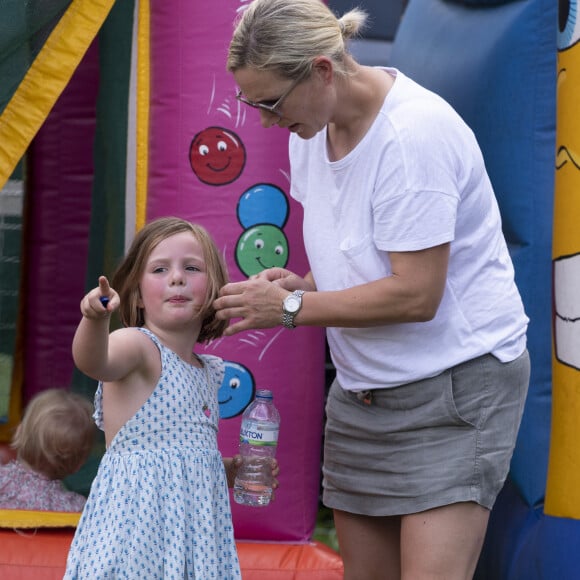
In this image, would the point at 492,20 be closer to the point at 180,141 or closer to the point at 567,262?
the point at 567,262

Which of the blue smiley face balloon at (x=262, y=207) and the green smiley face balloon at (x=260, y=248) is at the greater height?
the blue smiley face balloon at (x=262, y=207)

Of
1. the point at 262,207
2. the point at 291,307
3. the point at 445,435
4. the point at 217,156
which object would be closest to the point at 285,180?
the point at 262,207

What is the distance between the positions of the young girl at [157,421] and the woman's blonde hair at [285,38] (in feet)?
1.65

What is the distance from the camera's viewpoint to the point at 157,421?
7.70 ft

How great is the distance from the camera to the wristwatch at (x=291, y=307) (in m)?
2.22

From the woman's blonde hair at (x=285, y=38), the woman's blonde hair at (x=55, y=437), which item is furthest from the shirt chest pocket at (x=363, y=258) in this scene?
the woman's blonde hair at (x=55, y=437)

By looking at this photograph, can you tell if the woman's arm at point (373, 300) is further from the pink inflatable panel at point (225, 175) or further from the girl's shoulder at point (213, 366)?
the pink inflatable panel at point (225, 175)

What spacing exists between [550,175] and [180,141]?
1.04m

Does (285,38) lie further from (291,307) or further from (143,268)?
(143,268)

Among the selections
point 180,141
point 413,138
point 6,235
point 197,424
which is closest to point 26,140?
point 180,141

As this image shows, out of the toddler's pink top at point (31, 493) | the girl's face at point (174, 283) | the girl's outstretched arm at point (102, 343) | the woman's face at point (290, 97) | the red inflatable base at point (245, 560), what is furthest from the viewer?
the toddler's pink top at point (31, 493)

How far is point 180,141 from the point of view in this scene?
124 inches

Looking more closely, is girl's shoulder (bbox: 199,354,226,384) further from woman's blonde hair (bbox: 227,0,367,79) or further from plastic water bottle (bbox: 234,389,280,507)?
woman's blonde hair (bbox: 227,0,367,79)

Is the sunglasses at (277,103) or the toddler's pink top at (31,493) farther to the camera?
the toddler's pink top at (31,493)
